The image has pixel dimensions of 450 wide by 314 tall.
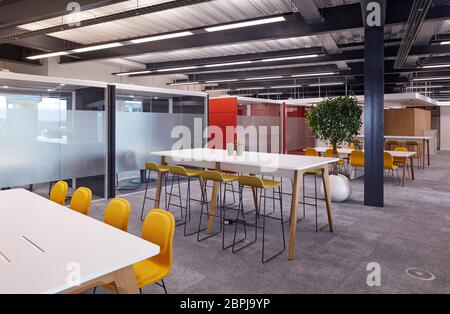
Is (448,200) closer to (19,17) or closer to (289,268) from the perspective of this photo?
(289,268)

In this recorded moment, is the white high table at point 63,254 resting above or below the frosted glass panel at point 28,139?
below

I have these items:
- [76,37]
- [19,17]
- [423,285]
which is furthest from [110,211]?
[76,37]

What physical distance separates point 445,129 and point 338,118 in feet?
57.1

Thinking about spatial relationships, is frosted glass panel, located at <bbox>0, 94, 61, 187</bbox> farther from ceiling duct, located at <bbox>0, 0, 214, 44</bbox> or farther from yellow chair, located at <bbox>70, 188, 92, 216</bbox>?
yellow chair, located at <bbox>70, 188, 92, 216</bbox>

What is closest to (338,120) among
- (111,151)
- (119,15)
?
(119,15)

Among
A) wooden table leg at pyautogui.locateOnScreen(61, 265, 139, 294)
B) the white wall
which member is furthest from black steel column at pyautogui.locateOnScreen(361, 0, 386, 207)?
the white wall

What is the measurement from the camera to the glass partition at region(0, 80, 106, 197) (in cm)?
488

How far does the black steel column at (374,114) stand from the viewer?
219 inches

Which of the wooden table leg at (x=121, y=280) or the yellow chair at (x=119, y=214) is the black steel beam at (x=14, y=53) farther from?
the wooden table leg at (x=121, y=280)

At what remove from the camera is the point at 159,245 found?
86.6 inches

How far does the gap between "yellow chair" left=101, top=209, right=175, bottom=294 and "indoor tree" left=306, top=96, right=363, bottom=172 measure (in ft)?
14.4

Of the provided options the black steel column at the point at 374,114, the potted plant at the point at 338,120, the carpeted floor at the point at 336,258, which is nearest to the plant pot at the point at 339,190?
the potted plant at the point at 338,120

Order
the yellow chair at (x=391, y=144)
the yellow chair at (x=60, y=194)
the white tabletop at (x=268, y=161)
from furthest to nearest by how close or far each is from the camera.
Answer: the yellow chair at (x=391, y=144) → the white tabletop at (x=268, y=161) → the yellow chair at (x=60, y=194)

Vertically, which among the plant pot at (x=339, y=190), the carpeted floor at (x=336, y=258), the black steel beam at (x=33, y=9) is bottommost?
the carpeted floor at (x=336, y=258)
